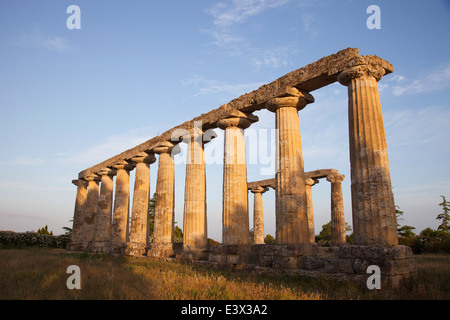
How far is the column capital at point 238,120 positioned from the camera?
16214mm

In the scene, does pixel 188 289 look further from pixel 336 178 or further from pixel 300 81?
pixel 336 178

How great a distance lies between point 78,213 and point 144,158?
11855mm

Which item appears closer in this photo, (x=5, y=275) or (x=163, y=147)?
(x=5, y=275)

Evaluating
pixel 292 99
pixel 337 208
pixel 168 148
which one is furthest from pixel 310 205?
pixel 292 99

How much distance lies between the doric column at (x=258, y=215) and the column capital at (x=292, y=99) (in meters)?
20.0

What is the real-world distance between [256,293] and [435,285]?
16.7 ft

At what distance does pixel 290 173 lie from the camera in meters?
13.3

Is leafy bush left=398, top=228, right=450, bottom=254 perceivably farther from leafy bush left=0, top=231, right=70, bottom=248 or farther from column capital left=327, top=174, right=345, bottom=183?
leafy bush left=0, top=231, right=70, bottom=248

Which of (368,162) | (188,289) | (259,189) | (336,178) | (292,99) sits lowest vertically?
(188,289)

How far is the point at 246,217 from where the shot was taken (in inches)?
628

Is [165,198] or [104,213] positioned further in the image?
[104,213]

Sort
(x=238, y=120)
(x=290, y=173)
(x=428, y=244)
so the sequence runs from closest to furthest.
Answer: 1. (x=290, y=173)
2. (x=238, y=120)
3. (x=428, y=244)
